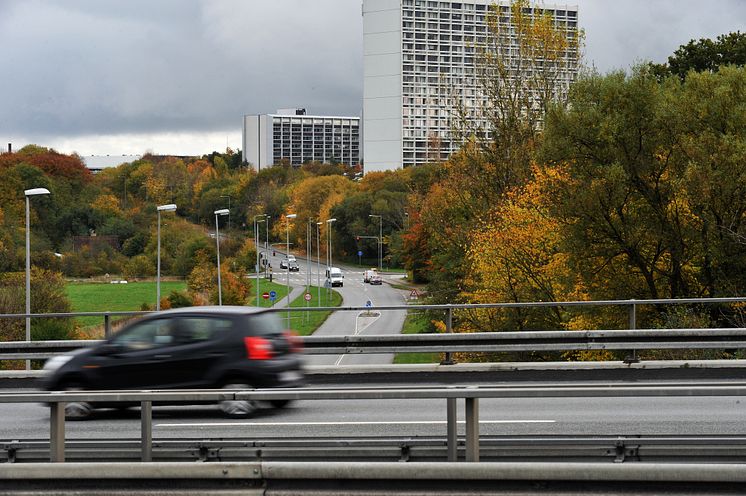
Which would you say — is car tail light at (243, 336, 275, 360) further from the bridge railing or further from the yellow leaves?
the yellow leaves

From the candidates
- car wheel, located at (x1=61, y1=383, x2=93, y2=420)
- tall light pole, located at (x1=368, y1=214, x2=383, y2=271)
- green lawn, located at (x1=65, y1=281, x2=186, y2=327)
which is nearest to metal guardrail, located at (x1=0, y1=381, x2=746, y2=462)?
car wheel, located at (x1=61, y1=383, x2=93, y2=420)

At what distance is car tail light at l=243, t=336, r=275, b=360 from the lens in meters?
13.4

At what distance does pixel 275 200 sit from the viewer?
14375 centimetres

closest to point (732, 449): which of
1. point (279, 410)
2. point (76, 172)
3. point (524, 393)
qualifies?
point (524, 393)

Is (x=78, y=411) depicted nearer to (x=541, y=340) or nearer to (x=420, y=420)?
(x=420, y=420)

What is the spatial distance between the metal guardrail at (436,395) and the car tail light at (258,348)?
5694mm

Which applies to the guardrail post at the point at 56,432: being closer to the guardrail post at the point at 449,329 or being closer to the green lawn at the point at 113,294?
the guardrail post at the point at 449,329

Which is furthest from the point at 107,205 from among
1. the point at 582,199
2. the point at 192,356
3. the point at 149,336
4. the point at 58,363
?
the point at 192,356

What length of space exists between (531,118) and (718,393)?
132ft

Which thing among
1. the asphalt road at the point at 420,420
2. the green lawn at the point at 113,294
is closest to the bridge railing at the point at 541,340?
the asphalt road at the point at 420,420

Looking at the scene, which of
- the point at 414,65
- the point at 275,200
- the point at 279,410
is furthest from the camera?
the point at 414,65

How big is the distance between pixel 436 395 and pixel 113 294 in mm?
89623

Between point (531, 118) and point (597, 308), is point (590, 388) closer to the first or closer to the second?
point (597, 308)

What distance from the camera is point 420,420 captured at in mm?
10930
